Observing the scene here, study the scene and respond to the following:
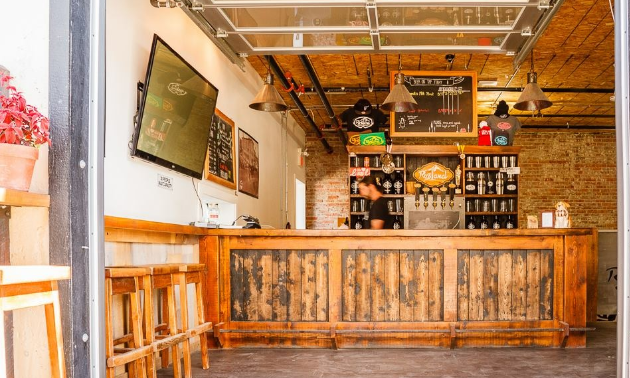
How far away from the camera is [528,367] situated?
4.16 meters

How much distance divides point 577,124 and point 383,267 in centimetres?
835

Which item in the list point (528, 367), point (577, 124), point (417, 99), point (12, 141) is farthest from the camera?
point (577, 124)

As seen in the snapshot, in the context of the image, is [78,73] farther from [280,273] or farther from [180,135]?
[280,273]

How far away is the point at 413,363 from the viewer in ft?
14.2

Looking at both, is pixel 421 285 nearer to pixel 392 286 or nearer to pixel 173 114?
pixel 392 286

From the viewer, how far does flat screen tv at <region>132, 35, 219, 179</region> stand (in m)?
4.16

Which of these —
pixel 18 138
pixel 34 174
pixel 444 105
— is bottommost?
pixel 34 174

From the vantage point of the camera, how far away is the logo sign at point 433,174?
8438mm

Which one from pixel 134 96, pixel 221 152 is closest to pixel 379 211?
pixel 221 152

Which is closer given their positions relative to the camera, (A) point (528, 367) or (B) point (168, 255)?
(A) point (528, 367)

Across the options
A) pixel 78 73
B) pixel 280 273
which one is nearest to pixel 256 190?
pixel 280 273

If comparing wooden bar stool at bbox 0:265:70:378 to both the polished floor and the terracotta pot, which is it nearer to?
the terracotta pot

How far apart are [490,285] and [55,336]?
3.77 meters

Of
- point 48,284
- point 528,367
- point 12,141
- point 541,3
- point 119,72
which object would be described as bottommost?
point 528,367
